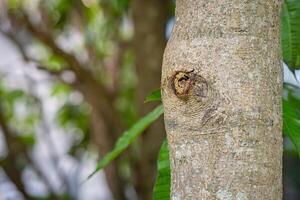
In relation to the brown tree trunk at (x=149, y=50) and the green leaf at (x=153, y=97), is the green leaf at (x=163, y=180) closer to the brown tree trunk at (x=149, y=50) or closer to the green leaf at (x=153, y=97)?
the green leaf at (x=153, y=97)

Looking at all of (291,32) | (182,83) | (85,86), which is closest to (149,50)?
(85,86)

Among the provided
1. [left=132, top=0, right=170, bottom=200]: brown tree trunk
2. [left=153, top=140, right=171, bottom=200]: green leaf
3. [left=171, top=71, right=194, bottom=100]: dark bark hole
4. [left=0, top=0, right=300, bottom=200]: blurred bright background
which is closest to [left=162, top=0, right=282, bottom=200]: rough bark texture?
[left=171, top=71, right=194, bottom=100]: dark bark hole

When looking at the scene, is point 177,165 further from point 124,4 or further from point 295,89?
point 124,4

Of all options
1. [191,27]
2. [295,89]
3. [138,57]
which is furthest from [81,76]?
[191,27]

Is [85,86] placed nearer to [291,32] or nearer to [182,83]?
[291,32]

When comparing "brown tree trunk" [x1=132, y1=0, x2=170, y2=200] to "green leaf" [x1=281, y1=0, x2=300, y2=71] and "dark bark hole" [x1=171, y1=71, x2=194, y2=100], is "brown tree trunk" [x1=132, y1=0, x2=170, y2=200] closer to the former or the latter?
"green leaf" [x1=281, y1=0, x2=300, y2=71]

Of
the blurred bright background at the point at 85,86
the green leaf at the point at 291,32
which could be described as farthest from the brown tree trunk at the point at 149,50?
the green leaf at the point at 291,32
